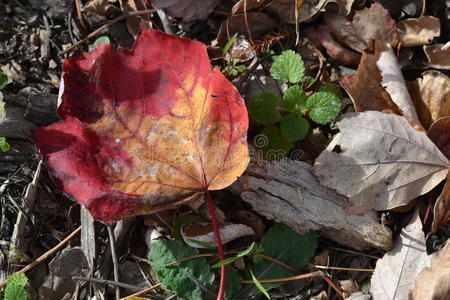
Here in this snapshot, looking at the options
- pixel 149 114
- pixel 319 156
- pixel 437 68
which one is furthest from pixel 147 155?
pixel 437 68

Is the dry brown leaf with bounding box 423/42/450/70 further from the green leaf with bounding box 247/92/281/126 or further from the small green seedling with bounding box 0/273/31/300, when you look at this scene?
the small green seedling with bounding box 0/273/31/300

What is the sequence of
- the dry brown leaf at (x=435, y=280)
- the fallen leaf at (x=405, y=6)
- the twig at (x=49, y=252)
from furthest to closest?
the fallen leaf at (x=405, y=6) < the twig at (x=49, y=252) < the dry brown leaf at (x=435, y=280)

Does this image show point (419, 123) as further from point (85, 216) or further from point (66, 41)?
point (66, 41)

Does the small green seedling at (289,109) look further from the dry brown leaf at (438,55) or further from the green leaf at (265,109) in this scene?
the dry brown leaf at (438,55)

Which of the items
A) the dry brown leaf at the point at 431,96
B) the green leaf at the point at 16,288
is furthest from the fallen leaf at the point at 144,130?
the dry brown leaf at the point at 431,96

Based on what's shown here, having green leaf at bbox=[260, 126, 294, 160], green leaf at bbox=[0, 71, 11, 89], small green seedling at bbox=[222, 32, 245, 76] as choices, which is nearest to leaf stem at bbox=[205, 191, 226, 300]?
green leaf at bbox=[260, 126, 294, 160]

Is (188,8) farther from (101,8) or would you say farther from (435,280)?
(435,280)

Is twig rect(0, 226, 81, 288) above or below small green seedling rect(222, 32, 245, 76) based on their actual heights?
below
